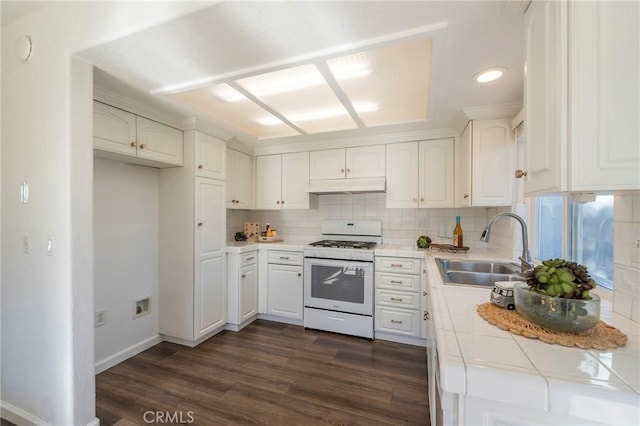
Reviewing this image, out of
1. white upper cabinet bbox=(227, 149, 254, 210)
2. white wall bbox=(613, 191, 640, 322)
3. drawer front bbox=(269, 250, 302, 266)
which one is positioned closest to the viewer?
white wall bbox=(613, 191, 640, 322)

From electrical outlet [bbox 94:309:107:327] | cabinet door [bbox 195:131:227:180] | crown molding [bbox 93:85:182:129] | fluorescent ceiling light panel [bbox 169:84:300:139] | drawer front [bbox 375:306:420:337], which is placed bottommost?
drawer front [bbox 375:306:420:337]

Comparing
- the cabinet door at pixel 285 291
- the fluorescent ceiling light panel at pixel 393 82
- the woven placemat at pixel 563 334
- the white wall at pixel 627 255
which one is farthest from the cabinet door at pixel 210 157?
the white wall at pixel 627 255

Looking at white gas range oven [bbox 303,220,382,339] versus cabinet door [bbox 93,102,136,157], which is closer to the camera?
cabinet door [bbox 93,102,136,157]

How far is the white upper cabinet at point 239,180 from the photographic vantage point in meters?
3.14

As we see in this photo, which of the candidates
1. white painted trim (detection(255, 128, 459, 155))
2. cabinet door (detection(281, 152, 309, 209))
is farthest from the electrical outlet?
white painted trim (detection(255, 128, 459, 155))

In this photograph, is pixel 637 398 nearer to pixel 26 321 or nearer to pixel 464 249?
pixel 464 249

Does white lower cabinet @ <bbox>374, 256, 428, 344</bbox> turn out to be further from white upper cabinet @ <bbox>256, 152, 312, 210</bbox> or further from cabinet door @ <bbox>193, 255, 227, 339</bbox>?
cabinet door @ <bbox>193, 255, 227, 339</bbox>

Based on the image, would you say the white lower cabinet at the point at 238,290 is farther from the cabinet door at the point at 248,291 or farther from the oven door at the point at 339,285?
the oven door at the point at 339,285

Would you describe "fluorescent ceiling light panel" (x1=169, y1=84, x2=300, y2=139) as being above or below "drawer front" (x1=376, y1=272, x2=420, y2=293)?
above

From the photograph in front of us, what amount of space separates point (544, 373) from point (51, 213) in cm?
227

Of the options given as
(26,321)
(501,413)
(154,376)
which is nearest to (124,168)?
(26,321)

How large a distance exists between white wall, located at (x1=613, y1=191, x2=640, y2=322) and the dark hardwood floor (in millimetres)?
1257

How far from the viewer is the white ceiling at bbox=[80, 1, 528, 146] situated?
1126mm

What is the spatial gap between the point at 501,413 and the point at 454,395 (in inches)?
4.6
